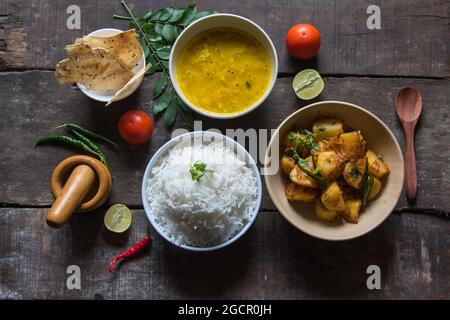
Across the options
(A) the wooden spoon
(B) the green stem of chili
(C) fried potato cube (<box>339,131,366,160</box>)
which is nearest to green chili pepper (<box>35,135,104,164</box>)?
(B) the green stem of chili

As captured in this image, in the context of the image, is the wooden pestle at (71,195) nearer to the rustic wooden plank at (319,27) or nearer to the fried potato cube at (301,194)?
the rustic wooden plank at (319,27)

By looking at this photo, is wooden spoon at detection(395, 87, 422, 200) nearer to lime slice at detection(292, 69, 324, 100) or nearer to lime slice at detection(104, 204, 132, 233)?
lime slice at detection(292, 69, 324, 100)

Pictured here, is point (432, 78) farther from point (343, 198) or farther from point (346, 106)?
point (343, 198)

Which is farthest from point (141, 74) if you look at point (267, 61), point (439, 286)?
point (439, 286)

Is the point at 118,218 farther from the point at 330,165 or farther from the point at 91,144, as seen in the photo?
the point at 330,165

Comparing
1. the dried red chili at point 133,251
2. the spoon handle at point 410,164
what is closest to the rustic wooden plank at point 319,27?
the spoon handle at point 410,164
